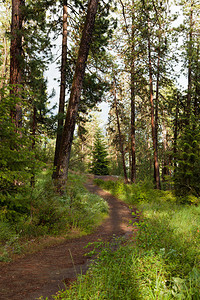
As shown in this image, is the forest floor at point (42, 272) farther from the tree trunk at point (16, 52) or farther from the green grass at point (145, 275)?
the tree trunk at point (16, 52)

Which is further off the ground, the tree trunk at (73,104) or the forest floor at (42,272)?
the tree trunk at (73,104)

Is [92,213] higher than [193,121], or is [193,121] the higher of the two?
[193,121]

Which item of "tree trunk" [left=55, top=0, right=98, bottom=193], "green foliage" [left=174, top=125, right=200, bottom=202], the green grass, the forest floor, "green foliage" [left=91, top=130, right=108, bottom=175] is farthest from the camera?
"green foliage" [left=91, top=130, right=108, bottom=175]

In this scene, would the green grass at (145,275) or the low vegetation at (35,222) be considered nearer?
the green grass at (145,275)

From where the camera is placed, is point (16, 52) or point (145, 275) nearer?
point (145, 275)

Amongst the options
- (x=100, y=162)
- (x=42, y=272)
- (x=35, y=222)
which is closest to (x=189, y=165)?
(x=35, y=222)

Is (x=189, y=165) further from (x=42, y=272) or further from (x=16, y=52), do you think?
(x=16, y=52)

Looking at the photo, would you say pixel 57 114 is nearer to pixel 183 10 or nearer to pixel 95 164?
pixel 183 10

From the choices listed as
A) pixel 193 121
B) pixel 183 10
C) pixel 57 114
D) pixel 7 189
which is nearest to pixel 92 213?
pixel 7 189

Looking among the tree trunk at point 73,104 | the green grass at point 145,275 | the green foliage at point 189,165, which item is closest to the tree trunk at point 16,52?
the tree trunk at point 73,104

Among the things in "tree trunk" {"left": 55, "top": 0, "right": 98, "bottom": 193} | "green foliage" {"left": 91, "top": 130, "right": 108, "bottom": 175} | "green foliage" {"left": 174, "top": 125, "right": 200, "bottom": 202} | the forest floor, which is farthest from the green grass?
"green foliage" {"left": 91, "top": 130, "right": 108, "bottom": 175}

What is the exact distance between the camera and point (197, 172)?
1055cm

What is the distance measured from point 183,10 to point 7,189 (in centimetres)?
1881

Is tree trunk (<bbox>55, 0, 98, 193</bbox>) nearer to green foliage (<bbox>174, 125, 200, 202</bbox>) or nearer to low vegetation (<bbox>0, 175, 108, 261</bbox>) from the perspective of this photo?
low vegetation (<bbox>0, 175, 108, 261</bbox>)
